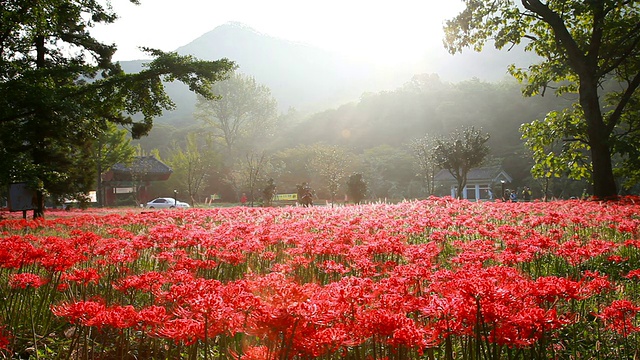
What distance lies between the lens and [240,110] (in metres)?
71.9

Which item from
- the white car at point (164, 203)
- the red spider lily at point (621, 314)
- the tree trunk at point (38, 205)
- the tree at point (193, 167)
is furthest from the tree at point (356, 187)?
the tree at point (193, 167)

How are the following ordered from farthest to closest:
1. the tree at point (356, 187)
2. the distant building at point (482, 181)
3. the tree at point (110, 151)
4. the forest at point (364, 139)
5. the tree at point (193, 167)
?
1. the forest at point (364, 139)
2. the tree at point (193, 167)
3. the distant building at point (482, 181)
4. the tree at point (110, 151)
5. the tree at point (356, 187)

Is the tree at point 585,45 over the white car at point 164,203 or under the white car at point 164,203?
over

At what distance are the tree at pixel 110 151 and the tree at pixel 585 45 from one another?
3580 cm

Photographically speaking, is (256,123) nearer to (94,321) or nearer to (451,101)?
Answer: (451,101)

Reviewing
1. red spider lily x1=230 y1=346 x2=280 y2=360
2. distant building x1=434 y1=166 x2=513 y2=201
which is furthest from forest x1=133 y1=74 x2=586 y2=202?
red spider lily x1=230 y1=346 x2=280 y2=360

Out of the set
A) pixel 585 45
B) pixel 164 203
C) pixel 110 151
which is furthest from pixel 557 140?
pixel 110 151

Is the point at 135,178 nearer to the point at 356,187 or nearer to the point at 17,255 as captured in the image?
the point at 356,187

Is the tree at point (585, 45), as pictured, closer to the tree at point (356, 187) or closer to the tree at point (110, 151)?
the tree at point (356, 187)

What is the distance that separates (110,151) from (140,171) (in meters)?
7.16

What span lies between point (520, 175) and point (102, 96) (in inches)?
2227

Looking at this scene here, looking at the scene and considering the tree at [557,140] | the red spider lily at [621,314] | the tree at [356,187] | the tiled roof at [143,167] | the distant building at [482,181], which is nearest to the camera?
the red spider lily at [621,314]

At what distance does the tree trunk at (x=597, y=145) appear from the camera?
48.0ft

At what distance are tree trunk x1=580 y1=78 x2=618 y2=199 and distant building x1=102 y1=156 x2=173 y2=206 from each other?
155 feet
